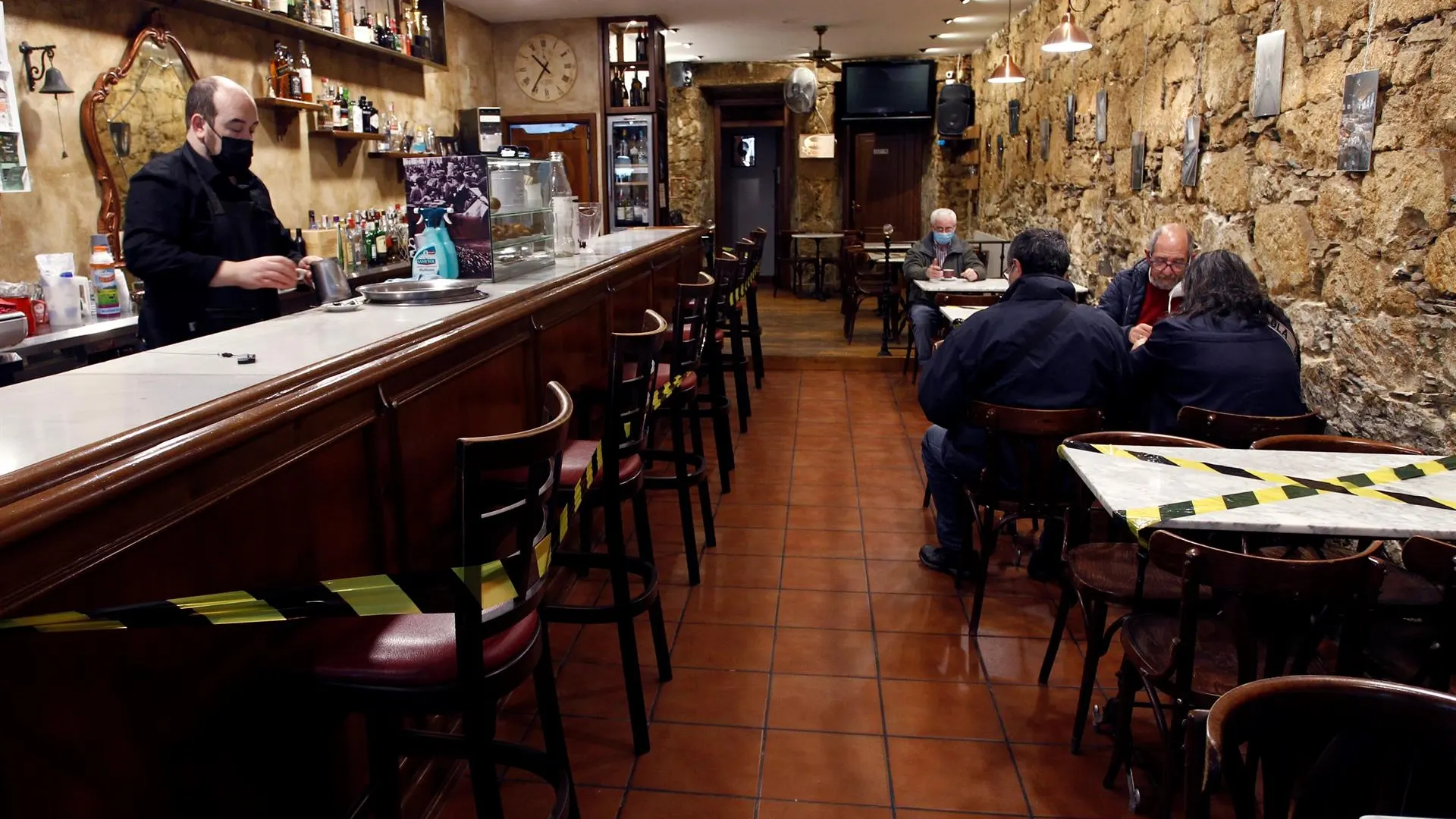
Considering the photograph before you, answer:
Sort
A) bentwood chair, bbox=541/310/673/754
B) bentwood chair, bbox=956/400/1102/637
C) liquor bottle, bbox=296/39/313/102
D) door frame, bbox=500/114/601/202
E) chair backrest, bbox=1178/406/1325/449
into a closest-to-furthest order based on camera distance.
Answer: bentwood chair, bbox=541/310/673/754, chair backrest, bbox=1178/406/1325/449, bentwood chair, bbox=956/400/1102/637, liquor bottle, bbox=296/39/313/102, door frame, bbox=500/114/601/202

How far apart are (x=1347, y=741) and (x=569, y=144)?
27.1 ft

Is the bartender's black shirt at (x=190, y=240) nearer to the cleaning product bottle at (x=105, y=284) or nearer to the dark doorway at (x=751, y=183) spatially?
the cleaning product bottle at (x=105, y=284)

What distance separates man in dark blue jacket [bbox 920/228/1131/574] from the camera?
325 centimetres

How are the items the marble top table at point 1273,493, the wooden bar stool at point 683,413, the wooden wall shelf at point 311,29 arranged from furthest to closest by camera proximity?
the wooden wall shelf at point 311,29 → the wooden bar stool at point 683,413 → the marble top table at point 1273,493

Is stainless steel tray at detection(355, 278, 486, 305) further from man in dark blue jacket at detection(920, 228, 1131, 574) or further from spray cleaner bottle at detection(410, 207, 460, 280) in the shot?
man in dark blue jacket at detection(920, 228, 1131, 574)

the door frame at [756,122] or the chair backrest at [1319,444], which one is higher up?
the door frame at [756,122]

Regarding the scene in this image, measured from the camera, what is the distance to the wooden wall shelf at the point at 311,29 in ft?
15.7

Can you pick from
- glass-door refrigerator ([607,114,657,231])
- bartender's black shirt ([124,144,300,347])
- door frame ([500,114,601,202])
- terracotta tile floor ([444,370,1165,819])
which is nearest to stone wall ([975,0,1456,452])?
terracotta tile floor ([444,370,1165,819])

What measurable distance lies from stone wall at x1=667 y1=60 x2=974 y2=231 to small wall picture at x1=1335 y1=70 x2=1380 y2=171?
892 centimetres

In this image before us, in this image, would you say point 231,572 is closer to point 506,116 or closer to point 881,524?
point 881,524

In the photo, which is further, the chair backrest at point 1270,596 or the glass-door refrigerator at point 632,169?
the glass-door refrigerator at point 632,169

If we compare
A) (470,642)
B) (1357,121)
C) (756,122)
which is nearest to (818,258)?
(756,122)

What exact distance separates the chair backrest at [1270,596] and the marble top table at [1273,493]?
16cm

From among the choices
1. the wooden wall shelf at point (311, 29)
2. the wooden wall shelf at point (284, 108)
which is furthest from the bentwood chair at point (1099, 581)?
the wooden wall shelf at point (284, 108)
